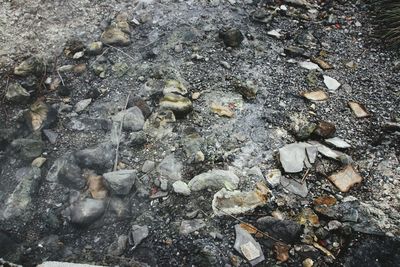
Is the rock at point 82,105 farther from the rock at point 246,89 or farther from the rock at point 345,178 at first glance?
the rock at point 345,178

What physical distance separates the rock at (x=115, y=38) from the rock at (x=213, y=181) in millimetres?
1322

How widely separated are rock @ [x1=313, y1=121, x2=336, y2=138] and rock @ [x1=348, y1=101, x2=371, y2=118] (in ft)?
0.77

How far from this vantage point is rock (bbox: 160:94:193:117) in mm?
2451

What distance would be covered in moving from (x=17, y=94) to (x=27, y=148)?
1.56 feet

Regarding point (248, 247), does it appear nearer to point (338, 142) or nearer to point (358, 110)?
point (338, 142)

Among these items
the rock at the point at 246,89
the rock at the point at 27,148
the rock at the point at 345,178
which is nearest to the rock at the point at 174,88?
the rock at the point at 246,89

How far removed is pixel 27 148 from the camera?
2.28 m

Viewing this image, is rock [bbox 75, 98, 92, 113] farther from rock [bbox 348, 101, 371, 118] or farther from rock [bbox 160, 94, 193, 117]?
rock [bbox 348, 101, 371, 118]

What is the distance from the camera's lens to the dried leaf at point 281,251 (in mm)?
1903

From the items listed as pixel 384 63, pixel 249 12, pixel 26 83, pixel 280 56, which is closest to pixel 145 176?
pixel 26 83

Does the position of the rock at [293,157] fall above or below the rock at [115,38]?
below

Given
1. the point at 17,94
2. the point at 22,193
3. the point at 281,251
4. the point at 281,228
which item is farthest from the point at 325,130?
the point at 17,94

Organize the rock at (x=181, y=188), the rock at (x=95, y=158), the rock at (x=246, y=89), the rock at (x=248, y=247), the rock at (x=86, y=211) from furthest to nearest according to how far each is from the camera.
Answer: the rock at (x=246, y=89) < the rock at (x=95, y=158) < the rock at (x=181, y=188) < the rock at (x=86, y=211) < the rock at (x=248, y=247)

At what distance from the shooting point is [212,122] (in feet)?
8.02
